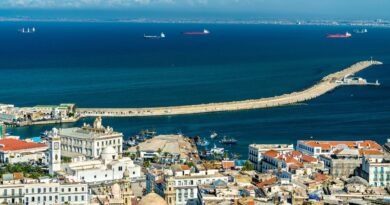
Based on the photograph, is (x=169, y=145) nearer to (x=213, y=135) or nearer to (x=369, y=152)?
(x=213, y=135)

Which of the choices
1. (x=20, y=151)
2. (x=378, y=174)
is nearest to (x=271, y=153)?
(x=378, y=174)

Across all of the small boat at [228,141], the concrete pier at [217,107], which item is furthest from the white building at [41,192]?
the concrete pier at [217,107]

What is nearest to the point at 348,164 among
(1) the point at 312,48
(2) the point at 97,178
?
(2) the point at 97,178

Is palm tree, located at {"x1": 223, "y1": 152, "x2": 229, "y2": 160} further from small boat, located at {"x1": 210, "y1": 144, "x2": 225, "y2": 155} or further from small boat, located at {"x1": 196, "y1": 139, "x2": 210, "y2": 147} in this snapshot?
small boat, located at {"x1": 196, "y1": 139, "x2": 210, "y2": 147}

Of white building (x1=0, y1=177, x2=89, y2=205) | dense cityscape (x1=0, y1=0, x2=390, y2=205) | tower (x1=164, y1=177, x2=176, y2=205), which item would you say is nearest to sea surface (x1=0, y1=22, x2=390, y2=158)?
dense cityscape (x1=0, y1=0, x2=390, y2=205)

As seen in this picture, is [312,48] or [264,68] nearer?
[264,68]

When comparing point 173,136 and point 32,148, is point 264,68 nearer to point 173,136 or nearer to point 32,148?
point 173,136

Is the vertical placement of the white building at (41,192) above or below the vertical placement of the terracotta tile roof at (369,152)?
below

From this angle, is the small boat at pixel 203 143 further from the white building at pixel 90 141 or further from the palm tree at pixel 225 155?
the white building at pixel 90 141
